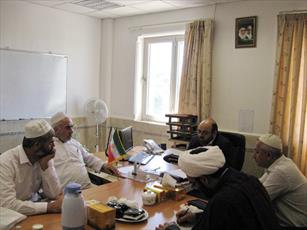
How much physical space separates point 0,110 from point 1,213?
108 inches

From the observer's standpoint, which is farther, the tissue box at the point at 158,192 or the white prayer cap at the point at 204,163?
the tissue box at the point at 158,192

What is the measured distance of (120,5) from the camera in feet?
14.3

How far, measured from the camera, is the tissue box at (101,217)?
1698mm

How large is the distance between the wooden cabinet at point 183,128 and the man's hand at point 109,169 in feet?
4.63

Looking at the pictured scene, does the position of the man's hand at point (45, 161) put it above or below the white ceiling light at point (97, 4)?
below

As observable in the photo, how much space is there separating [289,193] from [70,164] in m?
1.85

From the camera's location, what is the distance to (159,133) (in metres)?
4.70

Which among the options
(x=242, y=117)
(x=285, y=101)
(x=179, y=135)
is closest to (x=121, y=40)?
(x=179, y=135)

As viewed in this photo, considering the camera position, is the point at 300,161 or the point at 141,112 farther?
the point at 141,112

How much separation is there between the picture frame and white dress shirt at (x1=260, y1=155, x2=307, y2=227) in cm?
191

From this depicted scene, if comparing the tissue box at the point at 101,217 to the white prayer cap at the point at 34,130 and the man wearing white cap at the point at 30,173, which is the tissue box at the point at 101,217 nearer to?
the man wearing white cap at the point at 30,173

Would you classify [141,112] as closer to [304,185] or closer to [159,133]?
[159,133]

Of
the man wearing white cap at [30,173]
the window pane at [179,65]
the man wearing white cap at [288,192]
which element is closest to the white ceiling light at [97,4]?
the window pane at [179,65]

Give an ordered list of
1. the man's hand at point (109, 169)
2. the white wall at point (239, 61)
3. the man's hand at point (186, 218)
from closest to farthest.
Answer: the man's hand at point (186, 218), the man's hand at point (109, 169), the white wall at point (239, 61)
